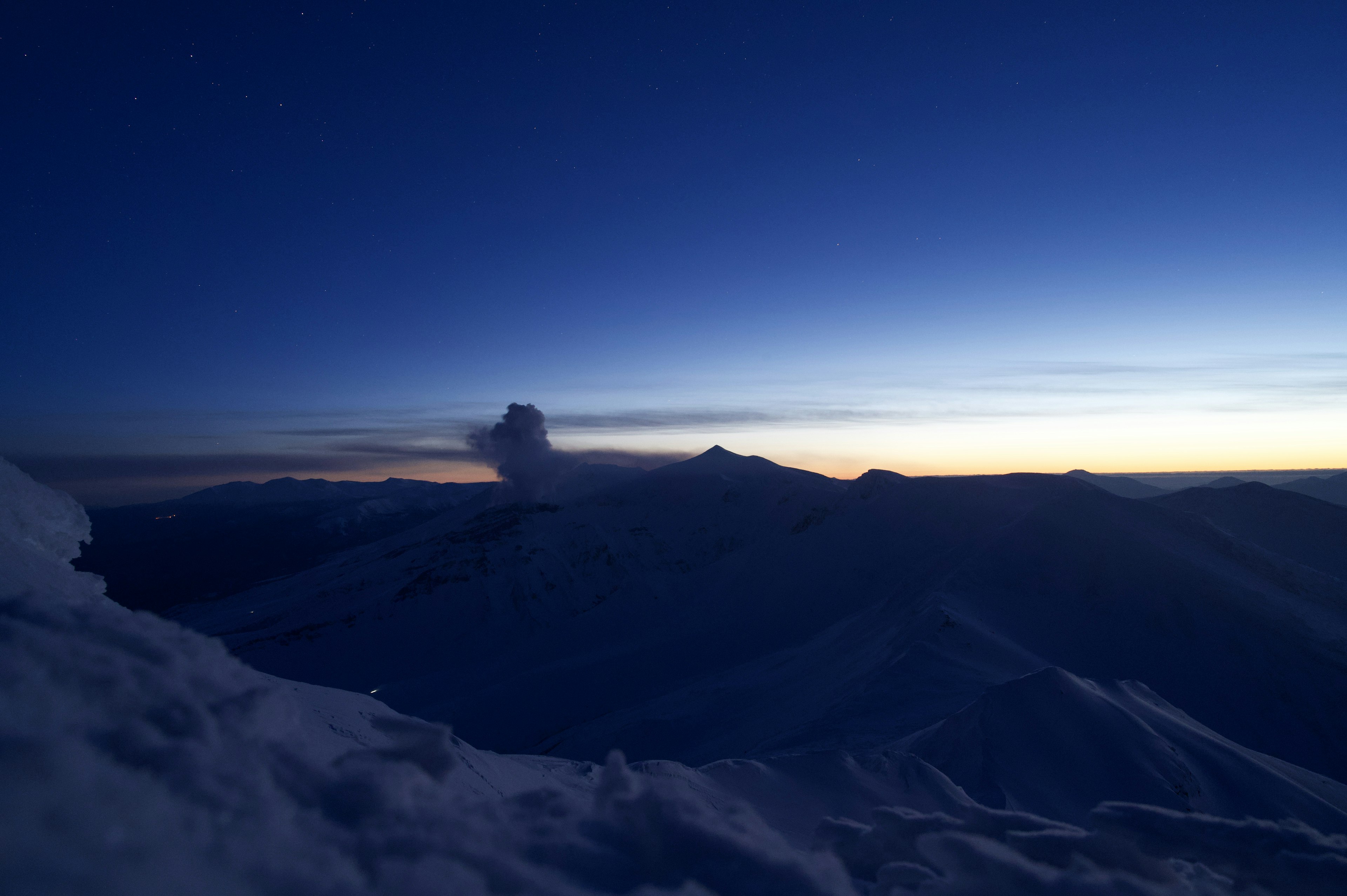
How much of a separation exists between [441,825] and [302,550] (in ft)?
→ 680

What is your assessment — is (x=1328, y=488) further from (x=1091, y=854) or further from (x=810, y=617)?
(x=1091, y=854)

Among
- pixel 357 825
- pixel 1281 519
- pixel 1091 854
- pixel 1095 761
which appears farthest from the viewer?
pixel 1281 519

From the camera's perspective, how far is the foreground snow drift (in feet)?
6.42

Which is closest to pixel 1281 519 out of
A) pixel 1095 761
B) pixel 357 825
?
pixel 1095 761

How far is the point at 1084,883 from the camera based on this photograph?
297 cm

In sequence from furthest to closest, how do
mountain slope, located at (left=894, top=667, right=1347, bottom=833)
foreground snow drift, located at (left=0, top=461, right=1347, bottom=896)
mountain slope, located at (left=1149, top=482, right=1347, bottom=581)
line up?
mountain slope, located at (left=1149, top=482, right=1347, bottom=581)
mountain slope, located at (left=894, top=667, right=1347, bottom=833)
foreground snow drift, located at (left=0, top=461, right=1347, bottom=896)

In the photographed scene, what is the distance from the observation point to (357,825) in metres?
2.51

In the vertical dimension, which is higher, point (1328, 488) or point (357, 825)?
point (357, 825)

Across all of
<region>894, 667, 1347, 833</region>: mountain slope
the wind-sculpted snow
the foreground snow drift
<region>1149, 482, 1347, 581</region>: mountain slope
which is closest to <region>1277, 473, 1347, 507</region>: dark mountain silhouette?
<region>1149, 482, 1347, 581</region>: mountain slope

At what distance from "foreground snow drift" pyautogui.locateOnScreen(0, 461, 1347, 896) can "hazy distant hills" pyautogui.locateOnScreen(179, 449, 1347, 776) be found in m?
16.4

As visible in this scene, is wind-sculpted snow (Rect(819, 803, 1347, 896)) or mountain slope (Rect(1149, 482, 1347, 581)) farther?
mountain slope (Rect(1149, 482, 1347, 581))

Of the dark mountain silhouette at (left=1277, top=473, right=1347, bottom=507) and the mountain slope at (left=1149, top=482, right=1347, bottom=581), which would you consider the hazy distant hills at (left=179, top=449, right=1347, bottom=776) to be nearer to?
the mountain slope at (left=1149, top=482, right=1347, bottom=581)

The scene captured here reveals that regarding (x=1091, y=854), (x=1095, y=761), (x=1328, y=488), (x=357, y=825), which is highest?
(x=357, y=825)

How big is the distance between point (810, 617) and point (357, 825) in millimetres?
53164
